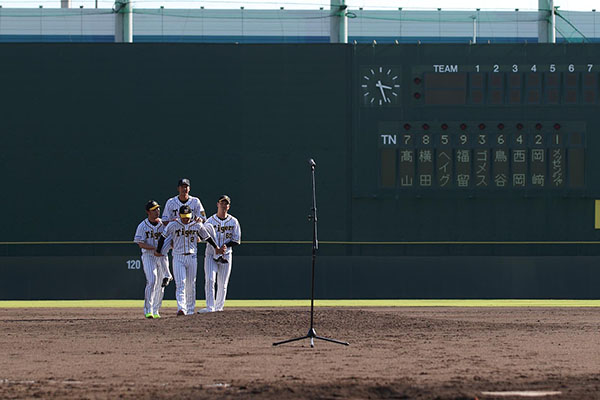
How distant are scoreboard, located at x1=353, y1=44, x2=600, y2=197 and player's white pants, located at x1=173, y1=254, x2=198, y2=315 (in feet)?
17.5

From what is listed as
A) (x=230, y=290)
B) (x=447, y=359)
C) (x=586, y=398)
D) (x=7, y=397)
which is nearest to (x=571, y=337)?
(x=447, y=359)

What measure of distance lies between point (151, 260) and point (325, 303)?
5.14 meters

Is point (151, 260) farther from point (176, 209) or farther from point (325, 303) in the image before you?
point (325, 303)

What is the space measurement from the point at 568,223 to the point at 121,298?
8.12 m

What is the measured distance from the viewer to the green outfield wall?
63.0 feet

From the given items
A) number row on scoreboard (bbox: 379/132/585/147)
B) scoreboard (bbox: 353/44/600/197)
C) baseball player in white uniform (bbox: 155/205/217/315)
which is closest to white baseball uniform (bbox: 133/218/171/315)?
baseball player in white uniform (bbox: 155/205/217/315)

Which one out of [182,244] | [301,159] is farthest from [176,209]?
[301,159]

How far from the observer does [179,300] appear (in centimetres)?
1453

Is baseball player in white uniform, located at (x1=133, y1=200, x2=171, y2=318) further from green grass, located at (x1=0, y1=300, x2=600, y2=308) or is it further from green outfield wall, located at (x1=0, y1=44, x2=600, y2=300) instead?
green outfield wall, located at (x1=0, y1=44, x2=600, y2=300)

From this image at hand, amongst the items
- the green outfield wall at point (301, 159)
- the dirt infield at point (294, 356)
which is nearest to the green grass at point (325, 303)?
the green outfield wall at point (301, 159)

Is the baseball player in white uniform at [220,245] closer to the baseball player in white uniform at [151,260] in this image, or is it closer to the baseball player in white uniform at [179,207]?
the baseball player in white uniform at [179,207]

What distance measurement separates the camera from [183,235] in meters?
14.5

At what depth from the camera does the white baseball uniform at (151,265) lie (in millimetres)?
14656

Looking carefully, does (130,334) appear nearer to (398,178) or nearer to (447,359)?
(447,359)
